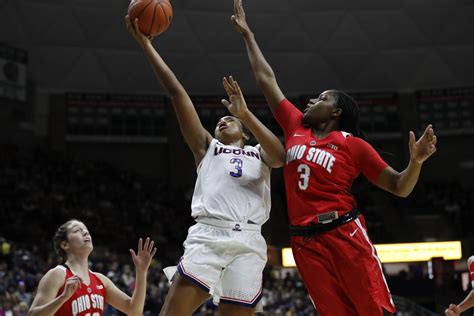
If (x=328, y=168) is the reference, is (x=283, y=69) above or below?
above

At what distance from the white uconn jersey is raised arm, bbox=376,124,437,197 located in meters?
1.07

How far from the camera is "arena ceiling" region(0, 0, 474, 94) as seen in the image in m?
24.8

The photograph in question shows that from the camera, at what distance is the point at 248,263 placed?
15.5ft

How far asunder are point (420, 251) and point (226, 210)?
2179 centimetres

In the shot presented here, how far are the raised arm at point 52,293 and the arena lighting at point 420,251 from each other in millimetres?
20585

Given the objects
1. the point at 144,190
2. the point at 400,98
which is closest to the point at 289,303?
the point at 144,190

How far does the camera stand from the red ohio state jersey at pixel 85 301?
4.91m

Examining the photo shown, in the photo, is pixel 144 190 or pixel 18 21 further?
pixel 144 190

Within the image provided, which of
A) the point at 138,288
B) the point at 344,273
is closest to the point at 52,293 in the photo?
the point at 138,288

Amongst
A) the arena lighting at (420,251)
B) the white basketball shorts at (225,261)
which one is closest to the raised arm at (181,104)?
the white basketball shorts at (225,261)

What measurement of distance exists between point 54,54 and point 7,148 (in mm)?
3833

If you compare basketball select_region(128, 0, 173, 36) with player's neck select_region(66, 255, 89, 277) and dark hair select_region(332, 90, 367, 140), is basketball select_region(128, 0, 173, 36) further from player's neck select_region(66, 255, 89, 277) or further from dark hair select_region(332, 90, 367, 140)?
player's neck select_region(66, 255, 89, 277)

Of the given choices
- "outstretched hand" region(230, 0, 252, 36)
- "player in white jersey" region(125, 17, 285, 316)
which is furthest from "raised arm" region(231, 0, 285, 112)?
"player in white jersey" region(125, 17, 285, 316)

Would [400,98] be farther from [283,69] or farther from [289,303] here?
[289,303]
